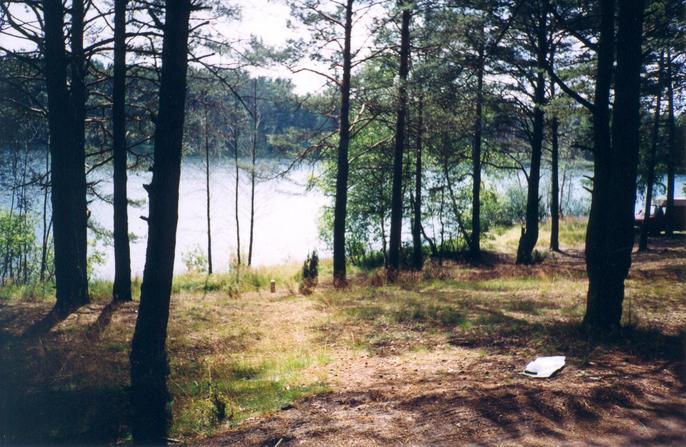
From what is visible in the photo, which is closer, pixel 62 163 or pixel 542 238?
pixel 62 163

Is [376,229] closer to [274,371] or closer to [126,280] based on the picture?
[126,280]

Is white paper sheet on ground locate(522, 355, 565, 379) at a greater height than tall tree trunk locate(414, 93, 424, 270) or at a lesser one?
lesser

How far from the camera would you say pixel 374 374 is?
6688 millimetres

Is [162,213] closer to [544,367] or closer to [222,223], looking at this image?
[544,367]

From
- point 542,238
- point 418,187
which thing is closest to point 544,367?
point 418,187

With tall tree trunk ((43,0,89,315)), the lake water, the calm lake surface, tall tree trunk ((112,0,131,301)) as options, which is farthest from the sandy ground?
the lake water

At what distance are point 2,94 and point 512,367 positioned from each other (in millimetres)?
11085

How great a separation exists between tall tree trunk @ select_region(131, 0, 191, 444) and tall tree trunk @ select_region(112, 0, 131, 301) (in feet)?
17.3

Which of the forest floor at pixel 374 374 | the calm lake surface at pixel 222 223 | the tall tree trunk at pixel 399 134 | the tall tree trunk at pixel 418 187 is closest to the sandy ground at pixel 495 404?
the forest floor at pixel 374 374

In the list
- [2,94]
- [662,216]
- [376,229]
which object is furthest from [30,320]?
[662,216]

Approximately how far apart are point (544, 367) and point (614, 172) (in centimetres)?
296

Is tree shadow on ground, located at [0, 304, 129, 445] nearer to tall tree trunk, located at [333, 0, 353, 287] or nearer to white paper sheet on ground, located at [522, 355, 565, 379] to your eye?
white paper sheet on ground, located at [522, 355, 565, 379]

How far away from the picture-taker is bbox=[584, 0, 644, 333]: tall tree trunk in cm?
716

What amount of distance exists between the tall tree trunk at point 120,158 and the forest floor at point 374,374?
1337 millimetres
